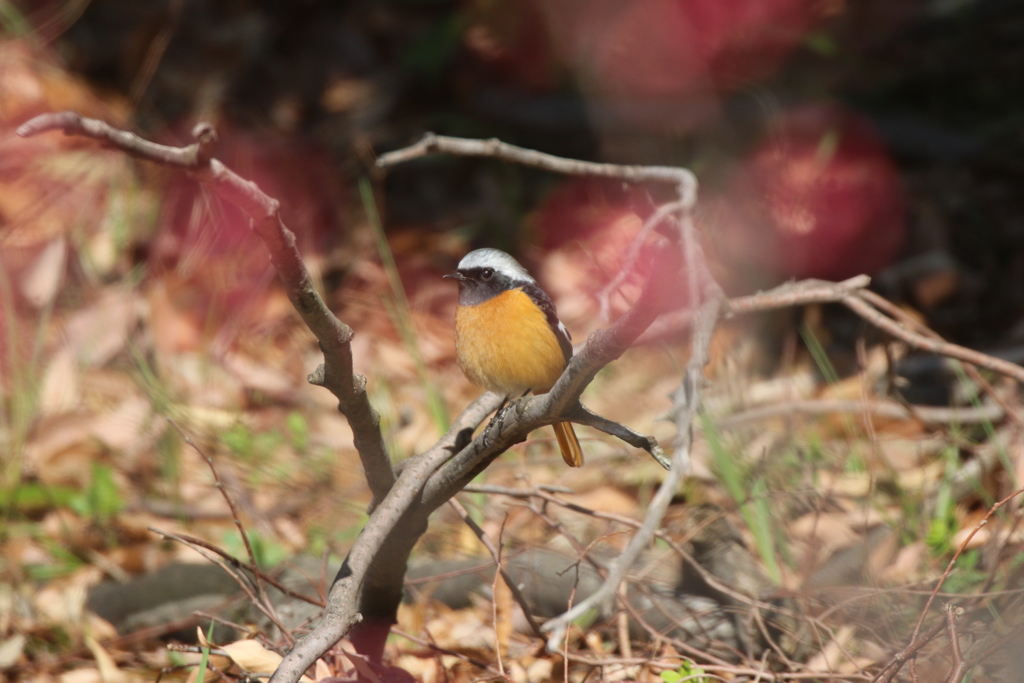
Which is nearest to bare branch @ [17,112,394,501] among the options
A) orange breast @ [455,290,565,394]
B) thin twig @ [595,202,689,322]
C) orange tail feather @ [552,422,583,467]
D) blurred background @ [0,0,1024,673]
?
orange breast @ [455,290,565,394]

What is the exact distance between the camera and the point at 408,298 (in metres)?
5.94

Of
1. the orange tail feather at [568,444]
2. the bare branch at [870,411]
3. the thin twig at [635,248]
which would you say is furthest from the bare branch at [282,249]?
the bare branch at [870,411]

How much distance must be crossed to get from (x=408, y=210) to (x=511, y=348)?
4.50 meters

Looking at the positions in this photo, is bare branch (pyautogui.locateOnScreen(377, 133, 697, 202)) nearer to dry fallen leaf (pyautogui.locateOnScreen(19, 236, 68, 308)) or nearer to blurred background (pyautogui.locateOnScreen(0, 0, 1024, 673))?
blurred background (pyautogui.locateOnScreen(0, 0, 1024, 673))

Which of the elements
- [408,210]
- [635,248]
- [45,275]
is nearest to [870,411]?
[635,248]

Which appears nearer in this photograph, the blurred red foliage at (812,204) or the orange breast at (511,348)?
the orange breast at (511,348)

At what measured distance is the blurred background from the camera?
174 inches

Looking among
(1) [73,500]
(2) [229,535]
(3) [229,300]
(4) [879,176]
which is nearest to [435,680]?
(2) [229,535]

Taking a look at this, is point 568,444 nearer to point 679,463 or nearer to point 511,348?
point 511,348

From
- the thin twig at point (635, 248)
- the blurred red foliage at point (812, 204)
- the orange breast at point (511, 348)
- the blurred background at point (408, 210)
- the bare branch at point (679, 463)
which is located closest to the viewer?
the bare branch at point (679, 463)

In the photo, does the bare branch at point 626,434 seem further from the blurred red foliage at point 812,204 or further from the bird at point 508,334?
the blurred red foliage at point 812,204

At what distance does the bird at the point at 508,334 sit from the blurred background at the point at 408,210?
1.23m

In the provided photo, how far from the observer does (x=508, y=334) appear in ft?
8.26

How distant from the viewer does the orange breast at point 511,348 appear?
2.49 m
